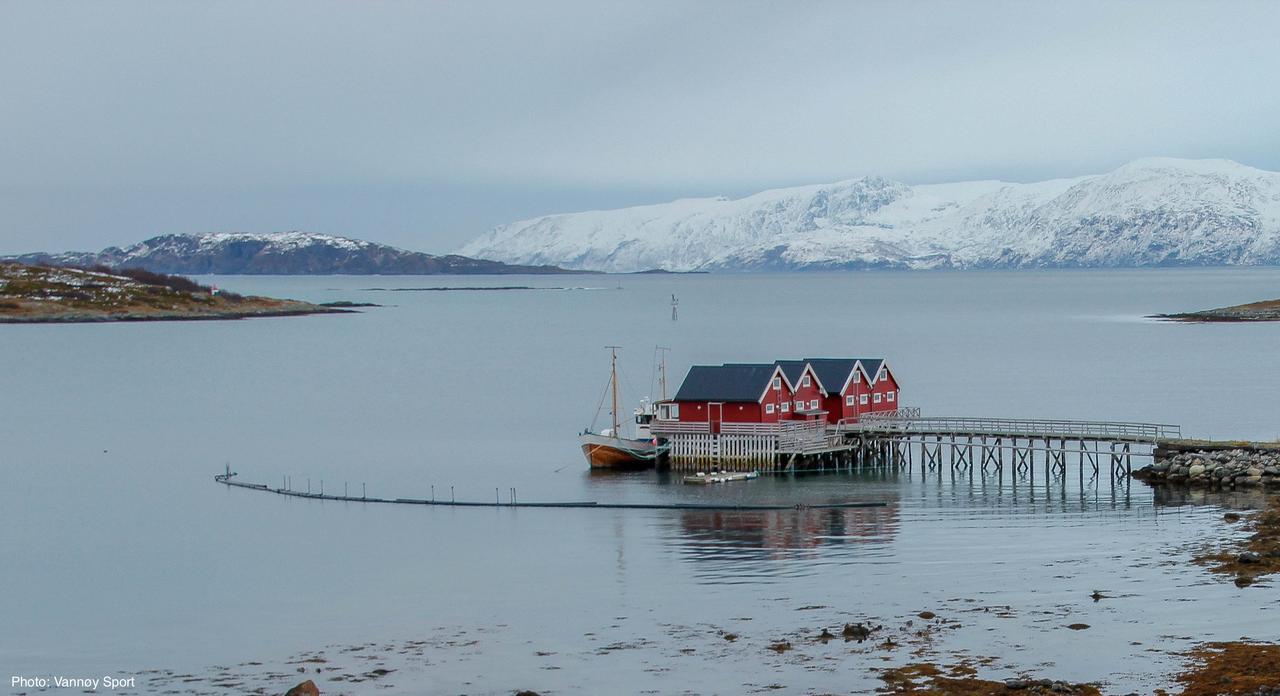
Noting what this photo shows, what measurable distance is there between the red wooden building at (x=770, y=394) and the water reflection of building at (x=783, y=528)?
31.4ft

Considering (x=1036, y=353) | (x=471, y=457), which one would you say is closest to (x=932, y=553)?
(x=471, y=457)

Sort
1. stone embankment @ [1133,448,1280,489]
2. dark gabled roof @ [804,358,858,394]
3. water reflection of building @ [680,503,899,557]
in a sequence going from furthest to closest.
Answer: dark gabled roof @ [804,358,858,394] → stone embankment @ [1133,448,1280,489] → water reflection of building @ [680,503,899,557]

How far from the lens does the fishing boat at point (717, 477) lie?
6194 centimetres

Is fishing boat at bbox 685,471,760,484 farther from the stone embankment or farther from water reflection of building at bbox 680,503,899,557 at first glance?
the stone embankment

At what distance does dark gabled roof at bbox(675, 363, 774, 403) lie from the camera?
213ft

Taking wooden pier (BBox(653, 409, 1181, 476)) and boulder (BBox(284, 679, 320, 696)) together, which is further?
wooden pier (BBox(653, 409, 1181, 476))

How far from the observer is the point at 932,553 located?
47188 millimetres

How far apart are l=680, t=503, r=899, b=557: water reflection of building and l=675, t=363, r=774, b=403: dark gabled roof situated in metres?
9.64

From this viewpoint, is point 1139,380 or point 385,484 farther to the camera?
point 1139,380

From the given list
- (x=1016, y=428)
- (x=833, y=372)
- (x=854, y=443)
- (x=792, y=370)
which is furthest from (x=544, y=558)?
(x=1016, y=428)

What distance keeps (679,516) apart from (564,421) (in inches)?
1375

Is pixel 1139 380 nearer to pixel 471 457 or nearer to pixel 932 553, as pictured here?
pixel 471 457

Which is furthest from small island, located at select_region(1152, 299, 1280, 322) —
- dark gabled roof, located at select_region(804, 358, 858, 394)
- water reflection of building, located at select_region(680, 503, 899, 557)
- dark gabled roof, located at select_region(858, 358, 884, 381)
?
water reflection of building, located at select_region(680, 503, 899, 557)

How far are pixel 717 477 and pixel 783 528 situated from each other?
1050 cm
